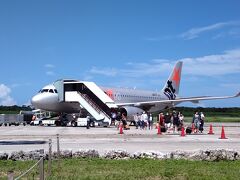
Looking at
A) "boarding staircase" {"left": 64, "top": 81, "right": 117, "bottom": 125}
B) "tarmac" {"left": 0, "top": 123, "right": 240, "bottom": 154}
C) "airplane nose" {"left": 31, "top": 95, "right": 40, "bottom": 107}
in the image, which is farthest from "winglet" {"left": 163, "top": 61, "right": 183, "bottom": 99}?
"tarmac" {"left": 0, "top": 123, "right": 240, "bottom": 154}

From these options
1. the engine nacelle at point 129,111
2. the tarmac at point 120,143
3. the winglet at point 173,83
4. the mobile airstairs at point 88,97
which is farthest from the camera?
the winglet at point 173,83

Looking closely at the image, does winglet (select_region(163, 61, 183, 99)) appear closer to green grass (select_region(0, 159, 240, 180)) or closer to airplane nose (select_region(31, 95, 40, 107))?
airplane nose (select_region(31, 95, 40, 107))

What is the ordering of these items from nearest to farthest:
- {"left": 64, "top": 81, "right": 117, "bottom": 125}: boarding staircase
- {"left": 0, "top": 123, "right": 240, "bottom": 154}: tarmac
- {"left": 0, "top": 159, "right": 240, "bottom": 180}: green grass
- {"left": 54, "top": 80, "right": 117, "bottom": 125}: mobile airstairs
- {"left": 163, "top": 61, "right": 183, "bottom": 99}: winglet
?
{"left": 0, "top": 159, "right": 240, "bottom": 180}: green grass < {"left": 0, "top": 123, "right": 240, "bottom": 154}: tarmac < {"left": 54, "top": 80, "right": 117, "bottom": 125}: mobile airstairs < {"left": 64, "top": 81, "right": 117, "bottom": 125}: boarding staircase < {"left": 163, "top": 61, "right": 183, "bottom": 99}: winglet

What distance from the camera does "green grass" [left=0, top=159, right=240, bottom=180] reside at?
37.6ft

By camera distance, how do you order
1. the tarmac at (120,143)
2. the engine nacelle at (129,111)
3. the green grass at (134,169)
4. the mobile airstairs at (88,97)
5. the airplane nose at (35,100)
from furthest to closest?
the engine nacelle at (129,111) → the mobile airstairs at (88,97) → the airplane nose at (35,100) → the tarmac at (120,143) → the green grass at (134,169)

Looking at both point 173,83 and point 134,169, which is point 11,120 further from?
point 134,169

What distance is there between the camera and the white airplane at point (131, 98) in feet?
158

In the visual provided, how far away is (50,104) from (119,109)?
791cm

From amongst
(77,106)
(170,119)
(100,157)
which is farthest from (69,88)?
(100,157)

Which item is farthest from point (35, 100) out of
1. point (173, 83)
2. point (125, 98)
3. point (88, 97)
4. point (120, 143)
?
point (173, 83)

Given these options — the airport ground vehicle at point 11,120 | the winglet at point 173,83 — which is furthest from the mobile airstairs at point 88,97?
the winglet at point 173,83

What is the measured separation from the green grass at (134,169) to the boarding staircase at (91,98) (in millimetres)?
34761

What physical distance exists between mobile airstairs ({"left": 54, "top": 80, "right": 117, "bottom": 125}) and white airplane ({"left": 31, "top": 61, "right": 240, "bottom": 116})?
0.73 meters

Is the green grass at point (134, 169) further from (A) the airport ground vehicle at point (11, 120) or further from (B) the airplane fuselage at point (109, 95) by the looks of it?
(A) the airport ground vehicle at point (11, 120)
